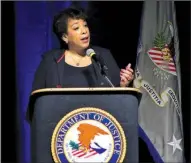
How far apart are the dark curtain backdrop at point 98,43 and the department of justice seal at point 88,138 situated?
1.15 m

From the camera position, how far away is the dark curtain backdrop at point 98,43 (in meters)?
3.26

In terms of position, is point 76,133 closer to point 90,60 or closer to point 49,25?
point 90,60

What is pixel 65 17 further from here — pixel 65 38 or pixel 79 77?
pixel 79 77

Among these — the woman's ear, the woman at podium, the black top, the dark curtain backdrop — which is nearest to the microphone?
the woman at podium

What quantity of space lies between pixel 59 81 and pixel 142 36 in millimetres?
1327

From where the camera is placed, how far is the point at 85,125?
82.9 inches

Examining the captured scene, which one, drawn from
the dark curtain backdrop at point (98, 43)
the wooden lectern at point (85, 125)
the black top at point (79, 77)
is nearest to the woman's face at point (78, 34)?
the black top at point (79, 77)

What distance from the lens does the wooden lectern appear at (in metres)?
2.10

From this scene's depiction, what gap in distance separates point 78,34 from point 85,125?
515 mm

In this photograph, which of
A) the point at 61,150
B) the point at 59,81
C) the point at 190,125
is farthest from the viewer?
the point at 190,125

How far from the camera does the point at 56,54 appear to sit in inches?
96.6

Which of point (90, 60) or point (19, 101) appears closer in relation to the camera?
point (90, 60)

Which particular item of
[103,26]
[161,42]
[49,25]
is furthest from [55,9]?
[161,42]

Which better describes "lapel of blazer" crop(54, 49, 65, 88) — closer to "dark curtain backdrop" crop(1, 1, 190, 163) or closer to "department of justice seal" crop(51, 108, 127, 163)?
"department of justice seal" crop(51, 108, 127, 163)
